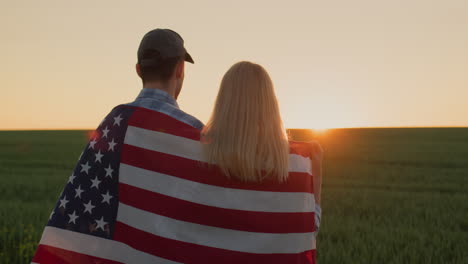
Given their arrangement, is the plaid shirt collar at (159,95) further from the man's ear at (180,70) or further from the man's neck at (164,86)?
the man's ear at (180,70)

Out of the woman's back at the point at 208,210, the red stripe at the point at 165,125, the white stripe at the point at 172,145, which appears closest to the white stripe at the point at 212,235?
the woman's back at the point at 208,210

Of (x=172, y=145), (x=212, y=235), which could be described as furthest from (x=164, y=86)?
(x=212, y=235)

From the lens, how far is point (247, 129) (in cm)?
248

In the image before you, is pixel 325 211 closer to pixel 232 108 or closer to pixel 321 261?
pixel 321 261

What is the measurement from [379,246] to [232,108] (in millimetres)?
4440

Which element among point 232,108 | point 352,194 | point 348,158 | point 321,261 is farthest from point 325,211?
point 348,158

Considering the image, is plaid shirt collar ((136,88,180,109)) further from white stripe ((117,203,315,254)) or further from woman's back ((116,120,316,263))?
white stripe ((117,203,315,254))

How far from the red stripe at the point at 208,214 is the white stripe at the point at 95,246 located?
26 centimetres

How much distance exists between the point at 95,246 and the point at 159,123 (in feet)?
2.69

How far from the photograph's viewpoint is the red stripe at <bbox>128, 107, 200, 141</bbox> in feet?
9.05

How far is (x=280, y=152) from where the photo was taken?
2.56m

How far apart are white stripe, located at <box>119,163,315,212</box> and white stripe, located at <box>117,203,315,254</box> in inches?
5.7

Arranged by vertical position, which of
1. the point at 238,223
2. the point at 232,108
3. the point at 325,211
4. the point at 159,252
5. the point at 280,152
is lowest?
the point at 325,211

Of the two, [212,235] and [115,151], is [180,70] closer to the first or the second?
[115,151]
